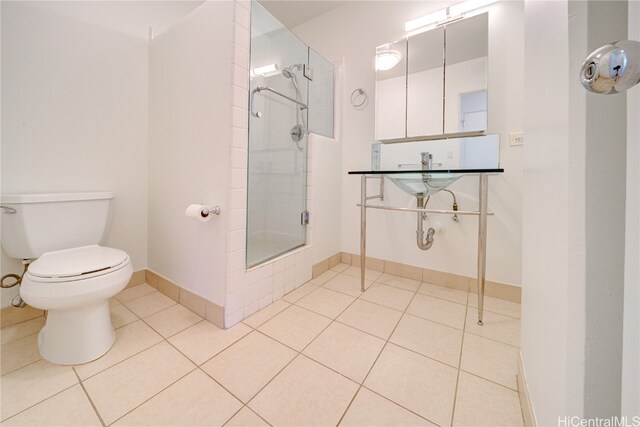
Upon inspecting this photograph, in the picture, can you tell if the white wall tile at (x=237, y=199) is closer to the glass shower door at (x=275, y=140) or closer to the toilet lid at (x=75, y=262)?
the glass shower door at (x=275, y=140)

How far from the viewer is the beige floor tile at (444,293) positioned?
59.6 inches

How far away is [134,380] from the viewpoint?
2.86ft

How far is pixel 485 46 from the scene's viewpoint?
1.48 metres

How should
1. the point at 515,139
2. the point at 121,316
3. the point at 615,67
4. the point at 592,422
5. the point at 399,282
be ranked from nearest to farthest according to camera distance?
the point at 615,67 < the point at 592,422 < the point at 121,316 < the point at 515,139 < the point at 399,282

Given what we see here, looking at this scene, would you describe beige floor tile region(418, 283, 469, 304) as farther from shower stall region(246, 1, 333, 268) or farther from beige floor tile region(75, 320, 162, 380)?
beige floor tile region(75, 320, 162, 380)

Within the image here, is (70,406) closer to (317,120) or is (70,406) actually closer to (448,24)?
(317,120)

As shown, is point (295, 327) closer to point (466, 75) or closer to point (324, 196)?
point (324, 196)

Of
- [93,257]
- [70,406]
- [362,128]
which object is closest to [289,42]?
[362,128]

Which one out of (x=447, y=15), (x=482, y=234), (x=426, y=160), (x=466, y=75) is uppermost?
(x=447, y=15)

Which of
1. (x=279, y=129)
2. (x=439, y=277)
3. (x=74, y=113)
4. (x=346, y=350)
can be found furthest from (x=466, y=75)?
(x=74, y=113)

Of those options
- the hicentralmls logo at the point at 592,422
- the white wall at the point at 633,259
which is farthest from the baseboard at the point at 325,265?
the white wall at the point at 633,259

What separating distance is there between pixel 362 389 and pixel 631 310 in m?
0.79

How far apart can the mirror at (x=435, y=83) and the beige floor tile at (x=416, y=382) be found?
137 cm

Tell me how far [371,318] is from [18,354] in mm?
1557
